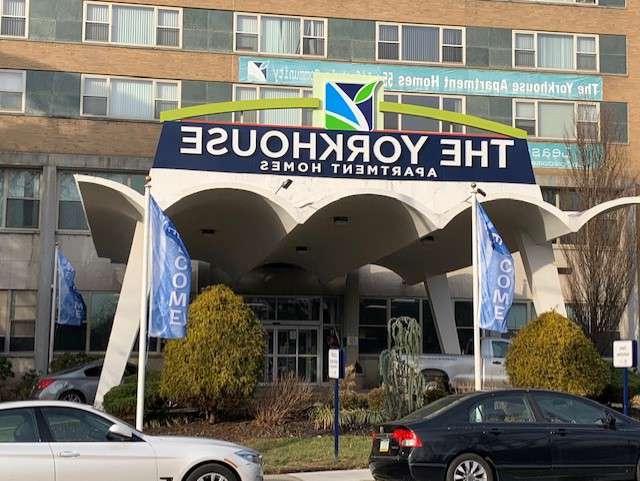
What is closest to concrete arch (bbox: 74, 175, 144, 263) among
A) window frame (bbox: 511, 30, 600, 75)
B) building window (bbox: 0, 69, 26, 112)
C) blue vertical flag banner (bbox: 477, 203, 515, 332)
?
blue vertical flag banner (bbox: 477, 203, 515, 332)

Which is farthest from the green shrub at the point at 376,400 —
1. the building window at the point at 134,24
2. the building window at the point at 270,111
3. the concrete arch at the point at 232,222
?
the building window at the point at 134,24

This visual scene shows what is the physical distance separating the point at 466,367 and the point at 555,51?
655 inches

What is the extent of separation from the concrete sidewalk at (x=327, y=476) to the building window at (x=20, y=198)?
2229 cm

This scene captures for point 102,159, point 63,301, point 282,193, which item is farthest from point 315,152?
point 102,159

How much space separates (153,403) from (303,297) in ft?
50.7

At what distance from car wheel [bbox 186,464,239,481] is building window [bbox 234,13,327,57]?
26.4m

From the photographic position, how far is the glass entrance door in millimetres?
33375

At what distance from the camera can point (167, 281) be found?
15430 millimetres

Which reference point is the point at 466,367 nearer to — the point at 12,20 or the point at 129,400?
the point at 129,400

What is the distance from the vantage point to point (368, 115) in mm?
22484

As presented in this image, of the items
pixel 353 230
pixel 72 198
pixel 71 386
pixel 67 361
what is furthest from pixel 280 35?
pixel 71 386

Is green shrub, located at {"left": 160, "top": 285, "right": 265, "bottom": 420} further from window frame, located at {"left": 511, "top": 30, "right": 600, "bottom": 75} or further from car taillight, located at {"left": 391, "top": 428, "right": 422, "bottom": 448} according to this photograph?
window frame, located at {"left": 511, "top": 30, "right": 600, "bottom": 75}

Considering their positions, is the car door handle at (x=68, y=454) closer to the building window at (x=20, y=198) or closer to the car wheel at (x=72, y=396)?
the car wheel at (x=72, y=396)

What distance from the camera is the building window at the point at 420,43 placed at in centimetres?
3562
